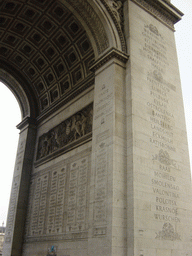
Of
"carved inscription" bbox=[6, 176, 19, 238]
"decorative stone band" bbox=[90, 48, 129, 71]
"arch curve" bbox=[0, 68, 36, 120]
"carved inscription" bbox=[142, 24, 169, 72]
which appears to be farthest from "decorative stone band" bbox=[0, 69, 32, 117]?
"carved inscription" bbox=[142, 24, 169, 72]

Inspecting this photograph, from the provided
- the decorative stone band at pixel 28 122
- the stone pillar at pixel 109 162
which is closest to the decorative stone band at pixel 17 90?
the decorative stone band at pixel 28 122

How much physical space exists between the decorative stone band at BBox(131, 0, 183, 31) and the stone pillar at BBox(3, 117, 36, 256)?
10.8m

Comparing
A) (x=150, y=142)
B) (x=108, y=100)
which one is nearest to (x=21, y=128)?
(x=108, y=100)

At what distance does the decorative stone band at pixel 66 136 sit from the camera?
15.9m

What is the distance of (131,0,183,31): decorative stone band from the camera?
54.6ft

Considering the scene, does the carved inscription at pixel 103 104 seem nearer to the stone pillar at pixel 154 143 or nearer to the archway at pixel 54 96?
the archway at pixel 54 96

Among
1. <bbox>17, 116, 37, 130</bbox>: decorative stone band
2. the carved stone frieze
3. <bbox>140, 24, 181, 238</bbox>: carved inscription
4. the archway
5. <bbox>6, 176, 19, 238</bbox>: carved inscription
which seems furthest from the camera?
<bbox>17, 116, 37, 130</bbox>: decorative stone band

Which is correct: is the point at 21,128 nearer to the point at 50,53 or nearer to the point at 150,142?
the point at 50,53

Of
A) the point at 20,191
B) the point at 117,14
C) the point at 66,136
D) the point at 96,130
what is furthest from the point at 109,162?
the point at 20,191

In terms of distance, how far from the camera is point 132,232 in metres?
10.5

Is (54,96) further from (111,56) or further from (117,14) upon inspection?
(117,14)

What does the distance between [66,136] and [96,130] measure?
15.3ft

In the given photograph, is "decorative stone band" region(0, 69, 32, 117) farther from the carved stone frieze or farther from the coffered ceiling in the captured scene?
the carved stone frieze

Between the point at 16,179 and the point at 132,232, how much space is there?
11.7 meters
